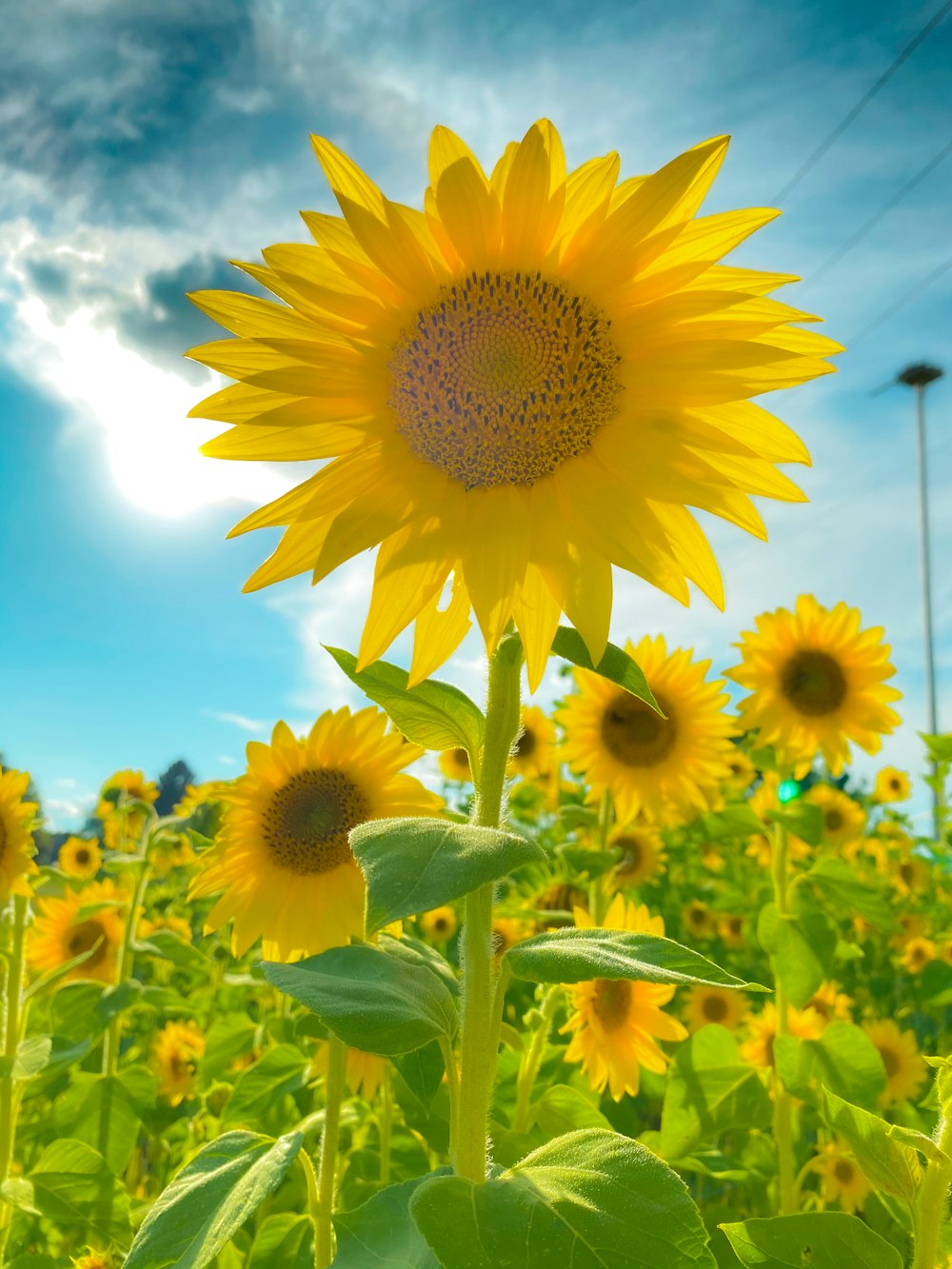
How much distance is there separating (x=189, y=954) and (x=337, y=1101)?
1428 millimetres

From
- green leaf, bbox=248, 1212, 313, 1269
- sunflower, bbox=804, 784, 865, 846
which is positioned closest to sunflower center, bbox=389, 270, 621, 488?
green leaf, bbox=248, 1212, 313, 1269

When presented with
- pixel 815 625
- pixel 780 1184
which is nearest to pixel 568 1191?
pixel 780 1184

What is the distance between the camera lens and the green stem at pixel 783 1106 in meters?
2.34

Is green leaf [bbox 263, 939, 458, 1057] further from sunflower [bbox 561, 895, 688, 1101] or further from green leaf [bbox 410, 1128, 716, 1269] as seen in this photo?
sunflower [bbox 561, 895, 688, 1101]

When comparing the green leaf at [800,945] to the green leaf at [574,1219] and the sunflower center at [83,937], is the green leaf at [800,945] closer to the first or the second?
the green leaf at [574,1219]

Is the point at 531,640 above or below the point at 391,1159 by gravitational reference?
above

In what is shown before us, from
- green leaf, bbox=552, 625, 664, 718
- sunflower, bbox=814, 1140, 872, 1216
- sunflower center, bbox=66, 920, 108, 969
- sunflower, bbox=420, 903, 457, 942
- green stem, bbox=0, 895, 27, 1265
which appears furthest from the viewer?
sunflower center, bbox=66, 920, 108, 969

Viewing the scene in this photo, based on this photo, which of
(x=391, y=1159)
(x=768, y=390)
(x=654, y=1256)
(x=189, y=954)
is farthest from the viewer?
(x=189, y=954)

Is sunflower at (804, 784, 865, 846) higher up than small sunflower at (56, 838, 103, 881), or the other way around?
sunflower at (804, 784, 865, 846)

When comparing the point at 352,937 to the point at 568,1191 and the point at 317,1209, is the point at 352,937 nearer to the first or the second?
the point at 317,1209

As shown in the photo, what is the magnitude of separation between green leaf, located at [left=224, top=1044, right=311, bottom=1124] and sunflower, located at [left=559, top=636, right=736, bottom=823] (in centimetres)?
150

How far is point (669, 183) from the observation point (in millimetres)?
1205

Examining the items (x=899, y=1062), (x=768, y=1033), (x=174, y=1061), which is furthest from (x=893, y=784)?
(x=174, y=1061)

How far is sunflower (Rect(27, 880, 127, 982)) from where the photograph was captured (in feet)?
12.7
